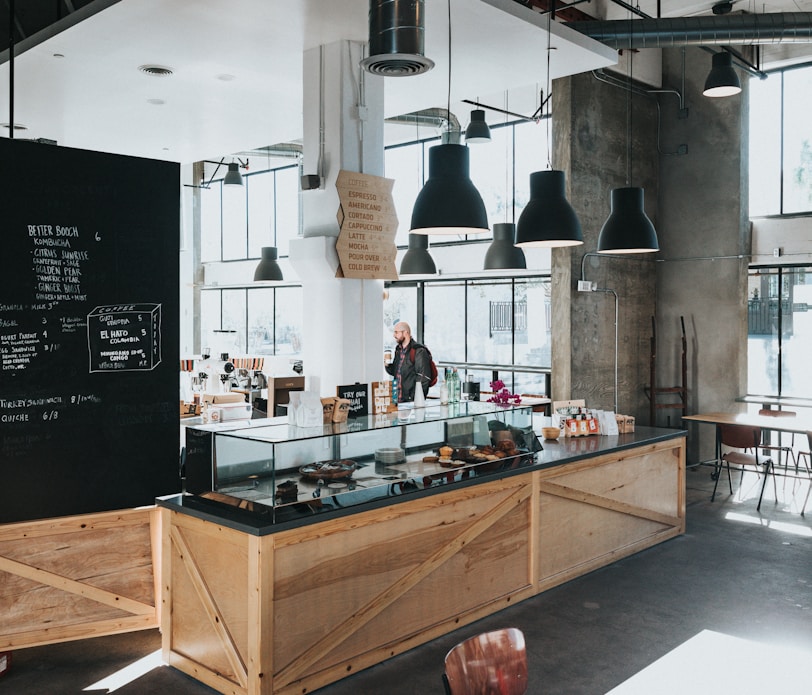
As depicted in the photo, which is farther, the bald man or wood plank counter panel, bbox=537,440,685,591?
the bald man

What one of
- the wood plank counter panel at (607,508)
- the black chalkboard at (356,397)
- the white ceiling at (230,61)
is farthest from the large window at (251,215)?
the black chalkboard at (356,397)

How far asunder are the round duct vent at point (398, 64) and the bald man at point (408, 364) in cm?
393

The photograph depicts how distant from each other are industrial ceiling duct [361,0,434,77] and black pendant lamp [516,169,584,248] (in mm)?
1571

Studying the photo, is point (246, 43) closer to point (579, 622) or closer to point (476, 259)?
point (579, 622)

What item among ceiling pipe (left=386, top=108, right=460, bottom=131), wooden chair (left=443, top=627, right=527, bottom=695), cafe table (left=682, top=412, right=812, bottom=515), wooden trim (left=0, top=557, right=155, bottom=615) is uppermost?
ceiling pipe (left=386, top=108, right=460, bottom=131)

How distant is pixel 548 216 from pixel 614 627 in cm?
263

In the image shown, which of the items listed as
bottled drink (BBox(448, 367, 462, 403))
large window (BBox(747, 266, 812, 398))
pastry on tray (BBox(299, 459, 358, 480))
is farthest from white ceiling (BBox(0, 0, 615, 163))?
large window (BBox(747, 266, 812, 398))

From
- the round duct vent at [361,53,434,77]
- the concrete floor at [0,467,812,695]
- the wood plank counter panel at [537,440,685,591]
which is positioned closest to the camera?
the round duct vent at [361,53,434,77]

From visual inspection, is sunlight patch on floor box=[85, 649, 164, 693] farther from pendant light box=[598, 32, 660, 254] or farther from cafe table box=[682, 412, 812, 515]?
cafe table box=[682, 412, 812, 515]

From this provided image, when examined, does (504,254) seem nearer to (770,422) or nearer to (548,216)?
(770,422)

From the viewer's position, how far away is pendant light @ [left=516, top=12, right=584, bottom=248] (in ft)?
16.4

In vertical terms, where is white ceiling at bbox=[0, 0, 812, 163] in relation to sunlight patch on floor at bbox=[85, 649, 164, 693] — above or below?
above

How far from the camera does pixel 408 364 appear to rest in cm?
762

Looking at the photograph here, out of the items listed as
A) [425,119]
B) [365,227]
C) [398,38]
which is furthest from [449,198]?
[425,119]
